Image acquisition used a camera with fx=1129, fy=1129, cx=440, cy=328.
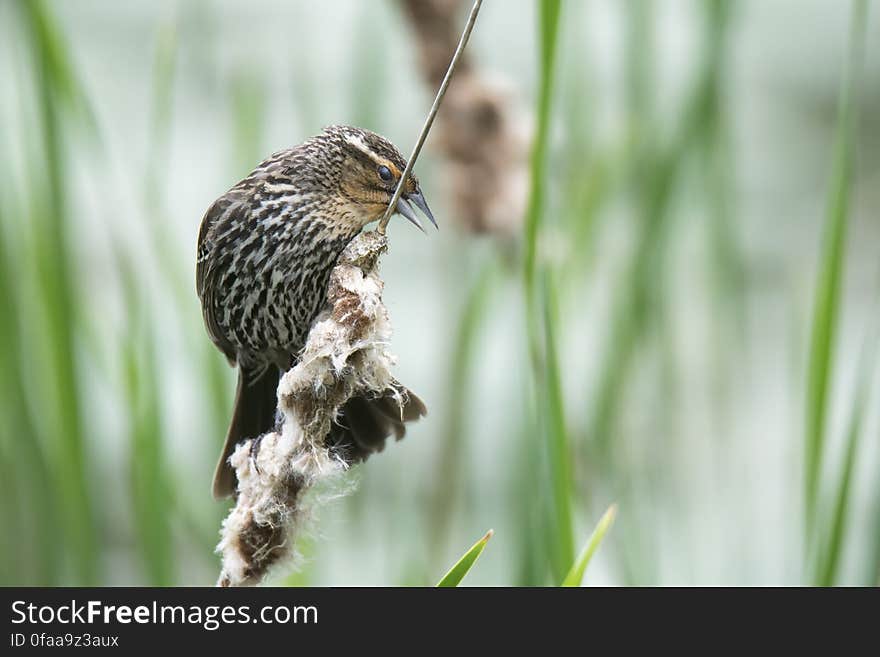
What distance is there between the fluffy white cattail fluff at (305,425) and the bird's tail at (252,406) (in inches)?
16.9

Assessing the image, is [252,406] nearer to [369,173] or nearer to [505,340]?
[369,173]

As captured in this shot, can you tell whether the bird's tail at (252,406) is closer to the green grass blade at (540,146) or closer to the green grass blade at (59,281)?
the green grass blade at (59,281)

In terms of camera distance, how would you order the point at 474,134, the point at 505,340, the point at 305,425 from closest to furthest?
1. the point at 305,425
2. the point at 474,134
3. the point at 505,340

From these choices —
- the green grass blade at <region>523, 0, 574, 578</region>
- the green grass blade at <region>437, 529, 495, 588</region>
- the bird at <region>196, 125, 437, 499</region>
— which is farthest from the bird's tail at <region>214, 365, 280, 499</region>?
the green grass blade at <region>437, 529, 495, 588</region>

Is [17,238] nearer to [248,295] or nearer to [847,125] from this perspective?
[248,295]

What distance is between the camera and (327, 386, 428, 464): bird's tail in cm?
141

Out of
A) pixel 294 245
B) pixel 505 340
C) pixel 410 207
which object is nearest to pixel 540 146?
pixel 410 207

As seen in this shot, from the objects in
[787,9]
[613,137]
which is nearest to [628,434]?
[613,137]

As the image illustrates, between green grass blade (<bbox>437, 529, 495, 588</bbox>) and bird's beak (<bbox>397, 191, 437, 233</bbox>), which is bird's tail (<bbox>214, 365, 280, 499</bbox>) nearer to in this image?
bird's beak (<bbox>397, 191, 437, 233</bbox>)

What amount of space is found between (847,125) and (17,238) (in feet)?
4.07

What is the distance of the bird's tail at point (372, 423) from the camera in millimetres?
1414

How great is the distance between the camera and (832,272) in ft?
3.96

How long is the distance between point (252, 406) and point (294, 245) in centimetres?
33
